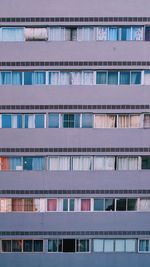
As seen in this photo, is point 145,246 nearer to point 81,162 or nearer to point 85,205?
point 85,205

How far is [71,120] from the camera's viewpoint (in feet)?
54.0

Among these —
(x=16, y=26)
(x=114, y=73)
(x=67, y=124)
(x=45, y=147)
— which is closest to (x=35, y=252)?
(x=45, y=147)

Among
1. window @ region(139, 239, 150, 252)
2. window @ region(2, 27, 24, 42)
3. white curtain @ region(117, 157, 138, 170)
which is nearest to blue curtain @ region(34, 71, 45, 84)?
window @ region(2, 27, 24, 42)

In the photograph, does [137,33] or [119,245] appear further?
[119,245]

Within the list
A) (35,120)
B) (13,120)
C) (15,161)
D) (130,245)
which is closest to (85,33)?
(35,120)

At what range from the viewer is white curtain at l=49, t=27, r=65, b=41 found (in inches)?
650

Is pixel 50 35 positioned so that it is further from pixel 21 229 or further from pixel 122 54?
pixel 21 229

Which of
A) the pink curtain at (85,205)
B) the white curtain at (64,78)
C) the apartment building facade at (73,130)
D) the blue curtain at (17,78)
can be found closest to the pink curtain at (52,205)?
the apartment building facade at (73,130)

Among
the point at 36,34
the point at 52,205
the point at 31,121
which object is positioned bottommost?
the point at 52,205

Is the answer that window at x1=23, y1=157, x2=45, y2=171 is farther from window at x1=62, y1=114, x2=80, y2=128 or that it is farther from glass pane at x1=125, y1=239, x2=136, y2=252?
glass pane at x1=125, y1=239, x2=136, y2=252

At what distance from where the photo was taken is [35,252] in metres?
16.7

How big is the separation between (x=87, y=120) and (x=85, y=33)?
3.62 metres

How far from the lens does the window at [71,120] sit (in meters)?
16.4

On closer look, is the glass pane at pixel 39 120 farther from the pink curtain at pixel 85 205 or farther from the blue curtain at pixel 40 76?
the pink curtain at pixel 85 205
